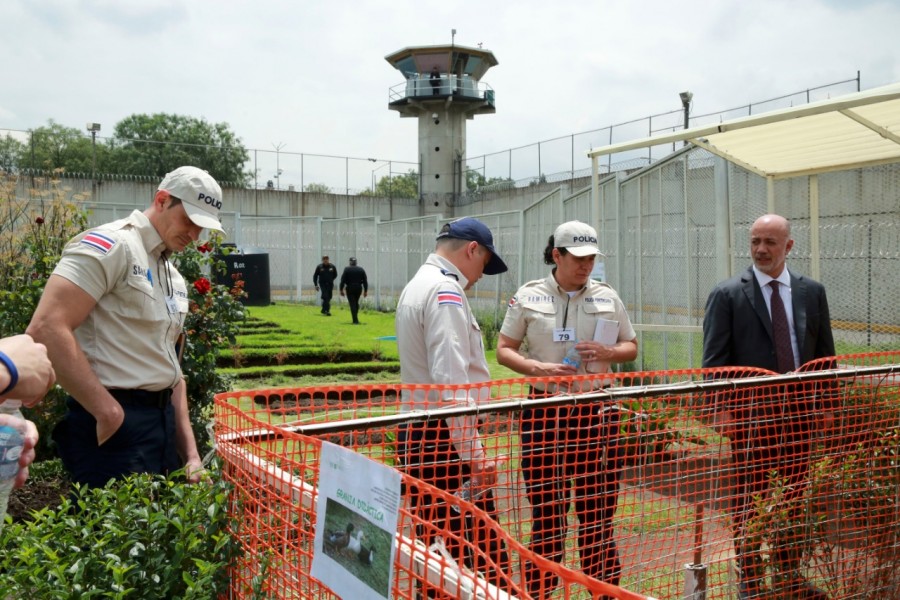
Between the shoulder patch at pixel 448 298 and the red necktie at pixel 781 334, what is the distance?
1924 mm

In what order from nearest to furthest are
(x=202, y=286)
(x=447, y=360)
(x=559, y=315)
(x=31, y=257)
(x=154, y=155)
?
(x=447, y=360) → (x=559, y=315) → (x=202, y=286) → (x=31, y=257) → (x=154, y=155)

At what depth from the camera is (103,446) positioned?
275 centimetres

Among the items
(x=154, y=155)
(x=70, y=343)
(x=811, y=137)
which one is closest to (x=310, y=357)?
(x=811, y=137)

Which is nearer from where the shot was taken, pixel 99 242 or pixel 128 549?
pixel 128 549

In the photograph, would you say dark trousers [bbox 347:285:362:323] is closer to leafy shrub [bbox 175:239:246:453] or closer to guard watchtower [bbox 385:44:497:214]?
leafy shrub [bbox 175:239:246:453]

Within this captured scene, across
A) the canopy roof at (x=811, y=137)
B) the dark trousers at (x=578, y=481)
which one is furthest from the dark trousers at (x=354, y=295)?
the dark trousers at (x=578, y=481)

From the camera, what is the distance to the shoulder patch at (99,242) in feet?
8.61

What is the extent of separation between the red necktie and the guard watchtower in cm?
3750

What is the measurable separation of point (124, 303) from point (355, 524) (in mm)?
1549

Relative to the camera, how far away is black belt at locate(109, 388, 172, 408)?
2.76m

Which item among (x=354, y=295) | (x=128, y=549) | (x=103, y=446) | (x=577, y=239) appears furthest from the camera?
(x=354, y=295)

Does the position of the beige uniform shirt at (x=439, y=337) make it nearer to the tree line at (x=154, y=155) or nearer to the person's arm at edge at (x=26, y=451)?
the person's arm at edge at (x=26, y=451)

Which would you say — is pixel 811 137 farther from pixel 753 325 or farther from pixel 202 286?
pixel 202 286

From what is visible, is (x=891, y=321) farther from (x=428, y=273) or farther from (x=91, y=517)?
(x=91, y=517)
